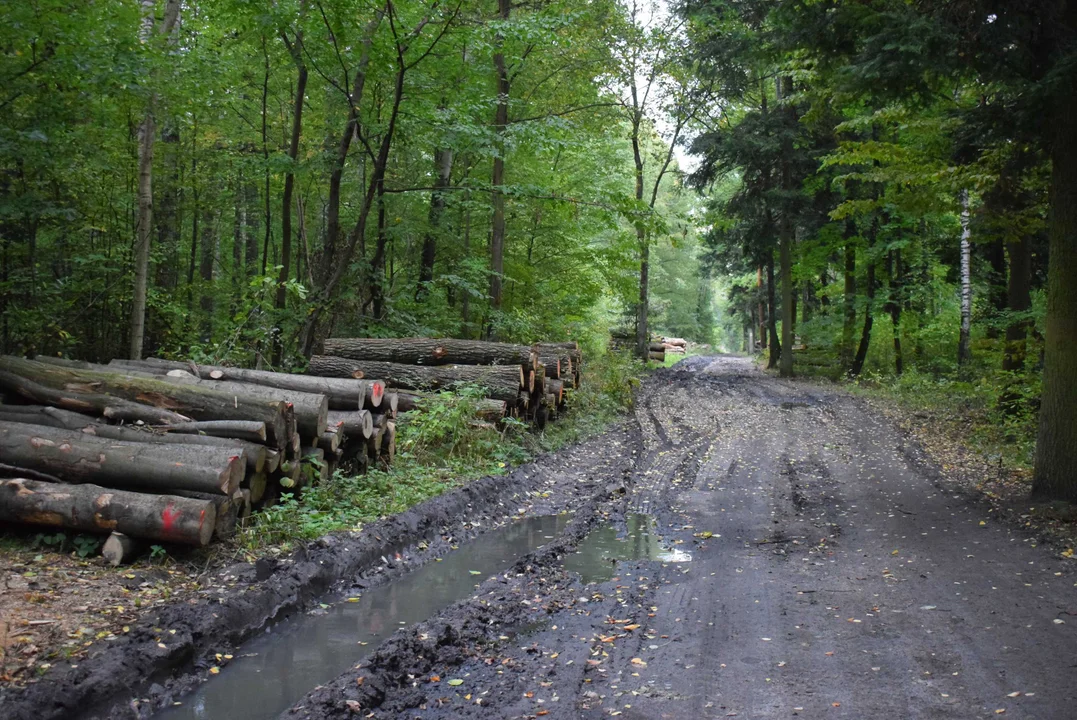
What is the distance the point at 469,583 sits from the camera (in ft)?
22.6

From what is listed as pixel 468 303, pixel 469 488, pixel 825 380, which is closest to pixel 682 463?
pixel 469 488

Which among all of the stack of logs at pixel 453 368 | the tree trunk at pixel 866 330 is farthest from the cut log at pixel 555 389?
the tree trunk at pixel 866 330

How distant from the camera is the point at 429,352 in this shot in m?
13.5

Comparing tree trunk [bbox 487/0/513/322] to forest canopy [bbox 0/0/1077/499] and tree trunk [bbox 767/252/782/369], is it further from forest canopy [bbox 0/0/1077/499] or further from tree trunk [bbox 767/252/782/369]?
tree trunk [bbox 767/252/782/369]

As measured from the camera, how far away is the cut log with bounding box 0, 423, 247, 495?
21.0 ft

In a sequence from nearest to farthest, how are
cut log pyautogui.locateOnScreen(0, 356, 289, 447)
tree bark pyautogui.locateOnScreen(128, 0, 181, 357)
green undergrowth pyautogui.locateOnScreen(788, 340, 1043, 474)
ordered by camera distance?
cut log pyautogui.locateOnScreen(0, 356, 289, 447) < tree bark pyautogui.locateOnScreen(128, 0, 181, 357) < green undergrowth pyautogui.locateOnScreen(788, 340, 1043, 474)

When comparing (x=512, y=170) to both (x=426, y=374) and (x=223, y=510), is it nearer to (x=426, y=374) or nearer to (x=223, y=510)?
(x=426, y=374)

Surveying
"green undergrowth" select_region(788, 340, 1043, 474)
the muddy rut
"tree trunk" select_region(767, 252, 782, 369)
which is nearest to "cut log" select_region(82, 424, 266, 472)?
the muddy rut

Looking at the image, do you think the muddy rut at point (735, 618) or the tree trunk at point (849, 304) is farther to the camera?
the tree trunk at point (849, 304)

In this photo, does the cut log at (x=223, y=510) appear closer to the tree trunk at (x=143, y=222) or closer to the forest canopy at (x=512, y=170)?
the forest canopy at (x=512, y=170)

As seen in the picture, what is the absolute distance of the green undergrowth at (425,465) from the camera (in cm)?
717

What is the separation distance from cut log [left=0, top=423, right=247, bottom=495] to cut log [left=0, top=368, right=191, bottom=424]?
0.77m

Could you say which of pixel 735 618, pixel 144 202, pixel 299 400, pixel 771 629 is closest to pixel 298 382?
pixel 299 400

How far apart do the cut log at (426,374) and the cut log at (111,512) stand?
641cm
